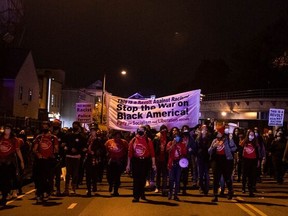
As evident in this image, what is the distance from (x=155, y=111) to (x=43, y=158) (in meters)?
6.07

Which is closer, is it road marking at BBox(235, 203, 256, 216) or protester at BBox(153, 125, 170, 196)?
road marking at BBox(235, 203, 256, 216)

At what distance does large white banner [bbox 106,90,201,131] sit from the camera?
57.4 ft

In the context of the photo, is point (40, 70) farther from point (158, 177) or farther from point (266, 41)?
point (158, 177)

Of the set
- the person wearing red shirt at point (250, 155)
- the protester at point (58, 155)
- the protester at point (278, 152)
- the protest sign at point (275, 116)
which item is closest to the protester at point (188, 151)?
the person wearing red shirt at point (250, 155)

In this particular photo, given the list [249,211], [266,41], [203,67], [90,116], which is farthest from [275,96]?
[203,67]

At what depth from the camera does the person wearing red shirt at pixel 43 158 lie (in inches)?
508

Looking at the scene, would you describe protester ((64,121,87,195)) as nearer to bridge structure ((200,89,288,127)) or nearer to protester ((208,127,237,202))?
protester ((208,127,237,202))

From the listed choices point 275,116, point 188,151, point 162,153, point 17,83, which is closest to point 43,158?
point 162,153

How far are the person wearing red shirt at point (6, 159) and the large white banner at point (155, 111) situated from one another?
6441 millimetres

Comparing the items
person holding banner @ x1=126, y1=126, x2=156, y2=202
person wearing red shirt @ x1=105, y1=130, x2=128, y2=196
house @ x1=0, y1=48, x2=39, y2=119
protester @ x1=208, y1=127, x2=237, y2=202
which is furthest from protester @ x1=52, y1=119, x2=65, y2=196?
house @ x1=0, y1=48, x2=39, y2=119

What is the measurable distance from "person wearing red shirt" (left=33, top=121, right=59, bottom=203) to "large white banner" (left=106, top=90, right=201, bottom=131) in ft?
18.1

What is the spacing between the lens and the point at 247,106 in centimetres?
5272

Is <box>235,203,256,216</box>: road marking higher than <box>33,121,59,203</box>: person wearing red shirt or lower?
lower

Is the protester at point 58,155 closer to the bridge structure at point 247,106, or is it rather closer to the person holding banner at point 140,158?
the person holding banner at point 140,158
